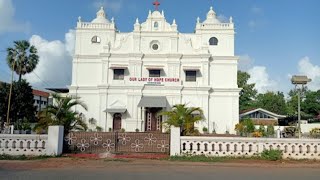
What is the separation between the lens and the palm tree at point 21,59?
131 feet

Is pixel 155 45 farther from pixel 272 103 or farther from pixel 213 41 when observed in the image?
pixel 272 103

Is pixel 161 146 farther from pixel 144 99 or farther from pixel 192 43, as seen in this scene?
A: pixel 192 43

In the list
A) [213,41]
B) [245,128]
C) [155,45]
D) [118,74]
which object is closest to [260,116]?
[213,41]

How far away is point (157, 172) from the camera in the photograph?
34.2 feet

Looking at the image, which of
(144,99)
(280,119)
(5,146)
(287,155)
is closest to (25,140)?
(5,146)

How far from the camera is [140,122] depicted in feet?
112

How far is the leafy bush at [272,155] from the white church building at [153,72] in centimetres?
2019

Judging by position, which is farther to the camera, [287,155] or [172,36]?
[172,36]

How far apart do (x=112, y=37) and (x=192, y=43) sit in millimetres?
8601

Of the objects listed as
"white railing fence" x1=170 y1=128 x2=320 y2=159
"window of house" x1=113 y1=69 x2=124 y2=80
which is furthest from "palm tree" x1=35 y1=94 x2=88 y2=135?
"window of house" x1=113 y1=69 x2=124 y2=80

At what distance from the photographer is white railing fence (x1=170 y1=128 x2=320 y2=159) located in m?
14.2

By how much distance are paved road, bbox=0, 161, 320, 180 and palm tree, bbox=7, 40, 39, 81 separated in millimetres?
30762

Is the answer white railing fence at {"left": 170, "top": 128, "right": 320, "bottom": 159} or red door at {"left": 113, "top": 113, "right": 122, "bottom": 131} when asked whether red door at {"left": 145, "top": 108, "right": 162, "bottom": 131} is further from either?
white railing fence at {"left": 170, "top": 128, "right": 320, "bottom": 159}

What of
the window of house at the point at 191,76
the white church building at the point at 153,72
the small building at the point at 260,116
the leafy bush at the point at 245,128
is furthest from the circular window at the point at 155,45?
the small building at the point at 260,116
